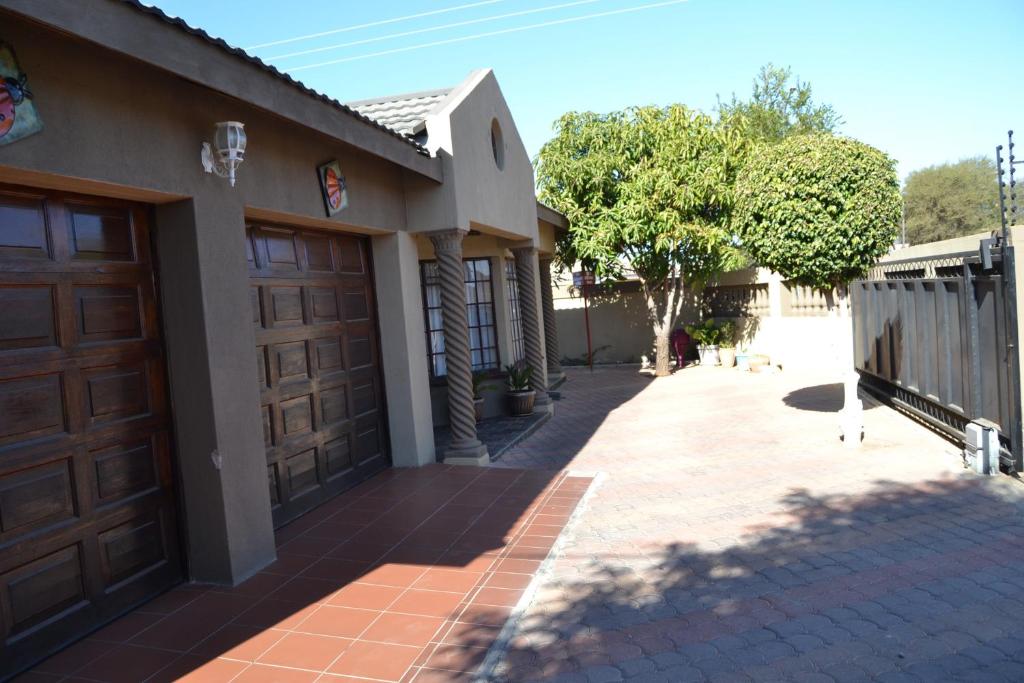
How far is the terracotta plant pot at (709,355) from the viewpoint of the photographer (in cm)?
1752

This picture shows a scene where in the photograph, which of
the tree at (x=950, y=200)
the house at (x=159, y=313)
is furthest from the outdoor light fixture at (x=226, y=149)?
the tree at (x=950, y=200)

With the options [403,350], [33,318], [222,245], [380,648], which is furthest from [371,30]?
[380,648]

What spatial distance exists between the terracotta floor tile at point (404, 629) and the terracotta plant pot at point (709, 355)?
14386 mm

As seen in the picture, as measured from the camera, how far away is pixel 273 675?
11.8 ft

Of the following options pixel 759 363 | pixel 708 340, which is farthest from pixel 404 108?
pixel 708 340

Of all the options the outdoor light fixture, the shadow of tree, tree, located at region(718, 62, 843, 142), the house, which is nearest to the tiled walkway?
the house

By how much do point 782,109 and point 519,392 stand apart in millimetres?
25949

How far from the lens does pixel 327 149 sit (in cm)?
626

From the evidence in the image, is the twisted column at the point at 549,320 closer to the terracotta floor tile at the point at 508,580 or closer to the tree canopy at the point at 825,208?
the tree canopy at the point at 825,208

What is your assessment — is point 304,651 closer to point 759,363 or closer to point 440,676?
point 440,676

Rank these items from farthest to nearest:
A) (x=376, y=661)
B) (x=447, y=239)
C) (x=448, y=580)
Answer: (x=447, y=239)
(x=448, y=580)
(x=376, y=661)

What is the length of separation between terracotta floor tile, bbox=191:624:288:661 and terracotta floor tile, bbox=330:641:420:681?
1.54 ft

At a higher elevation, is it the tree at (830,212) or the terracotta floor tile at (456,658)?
the tree at (830,212)

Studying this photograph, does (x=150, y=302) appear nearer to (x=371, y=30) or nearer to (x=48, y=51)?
(x=48, y=51)
